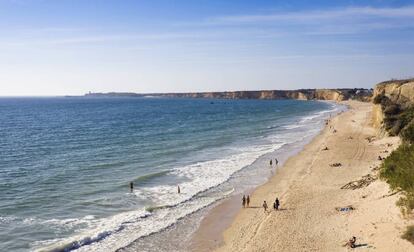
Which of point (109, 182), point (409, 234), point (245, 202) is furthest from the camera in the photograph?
point (109, 182)

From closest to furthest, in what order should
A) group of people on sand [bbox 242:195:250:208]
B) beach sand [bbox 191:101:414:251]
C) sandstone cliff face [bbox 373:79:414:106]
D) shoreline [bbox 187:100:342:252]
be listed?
beach sand [bbox 191:101:414:251] < shoreline [bbox 187:100:342:252] < group of people on sand [bbox 242:195:250:208] < sandstone cliff face [bbox 373:79:414:106]

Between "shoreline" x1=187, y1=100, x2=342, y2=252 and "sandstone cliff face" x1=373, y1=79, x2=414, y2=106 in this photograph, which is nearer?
"shoreline" x1=187, y1=100, x2=342, y2=252

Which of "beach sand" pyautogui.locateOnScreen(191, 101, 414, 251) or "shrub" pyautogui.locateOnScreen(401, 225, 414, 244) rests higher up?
"shrub" pyautogui.locateOnScreen(401, 225, 414, 244)

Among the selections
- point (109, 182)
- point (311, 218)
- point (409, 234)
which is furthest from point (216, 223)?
point (109, 182)

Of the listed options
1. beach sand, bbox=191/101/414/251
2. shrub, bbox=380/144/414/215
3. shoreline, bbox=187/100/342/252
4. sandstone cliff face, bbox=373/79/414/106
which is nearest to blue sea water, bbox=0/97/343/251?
shoreline, bbox=187/100/342/252

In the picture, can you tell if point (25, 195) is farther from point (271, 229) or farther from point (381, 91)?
point (381, 91)

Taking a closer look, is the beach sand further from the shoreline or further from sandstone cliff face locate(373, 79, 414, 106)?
sandstone cliff face locate(373, 79, 414, 106)

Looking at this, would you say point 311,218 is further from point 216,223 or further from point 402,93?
point 402,93

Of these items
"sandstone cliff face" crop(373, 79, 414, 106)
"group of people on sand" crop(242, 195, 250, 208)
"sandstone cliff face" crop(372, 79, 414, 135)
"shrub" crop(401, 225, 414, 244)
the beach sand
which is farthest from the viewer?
"sandstone cliff face" crop(373, 79, 414, 106)

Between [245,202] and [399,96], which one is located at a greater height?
[399,96]
